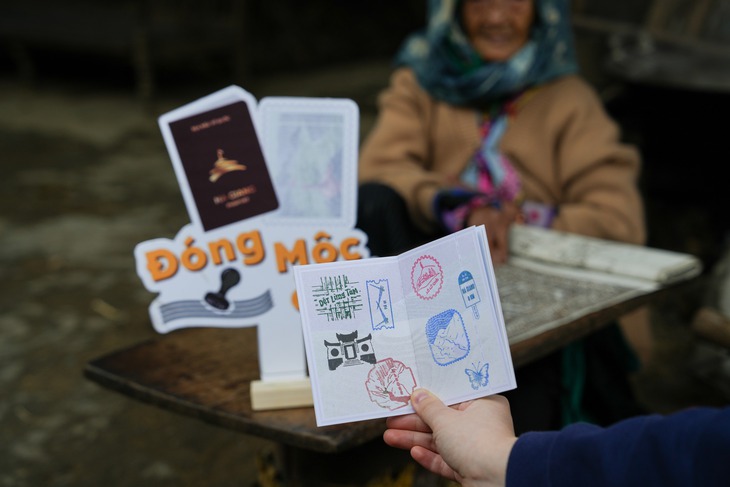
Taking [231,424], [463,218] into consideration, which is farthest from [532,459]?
[463,218]

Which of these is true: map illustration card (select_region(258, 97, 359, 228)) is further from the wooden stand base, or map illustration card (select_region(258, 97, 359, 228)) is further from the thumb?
the thumb

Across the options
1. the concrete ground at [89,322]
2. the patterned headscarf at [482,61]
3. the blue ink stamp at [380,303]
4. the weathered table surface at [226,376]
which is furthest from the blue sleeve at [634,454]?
the patterned headscarf at [482,61]

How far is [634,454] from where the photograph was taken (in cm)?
82

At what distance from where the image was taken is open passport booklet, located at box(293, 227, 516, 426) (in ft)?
3.49

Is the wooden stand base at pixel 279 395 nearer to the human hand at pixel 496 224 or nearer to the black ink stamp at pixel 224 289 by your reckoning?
the black ink stamp at pixel 224 289

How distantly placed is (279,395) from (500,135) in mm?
1231

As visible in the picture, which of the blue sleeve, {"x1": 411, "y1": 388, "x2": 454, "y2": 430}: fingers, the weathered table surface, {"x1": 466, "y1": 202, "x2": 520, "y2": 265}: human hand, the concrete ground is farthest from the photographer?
the concrete ground

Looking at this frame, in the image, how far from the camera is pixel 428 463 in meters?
1.07

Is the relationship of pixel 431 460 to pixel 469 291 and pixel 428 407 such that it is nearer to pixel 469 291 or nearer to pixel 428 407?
pixel 428 407

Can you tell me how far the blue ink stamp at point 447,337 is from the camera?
1065 mm

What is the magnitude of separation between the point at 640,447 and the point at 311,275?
47 centimetres

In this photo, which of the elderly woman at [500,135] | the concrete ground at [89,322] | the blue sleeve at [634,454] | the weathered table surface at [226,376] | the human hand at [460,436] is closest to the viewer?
the blue sleeve at [634,454]

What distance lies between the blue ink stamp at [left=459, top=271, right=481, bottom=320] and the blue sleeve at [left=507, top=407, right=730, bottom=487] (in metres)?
0.19

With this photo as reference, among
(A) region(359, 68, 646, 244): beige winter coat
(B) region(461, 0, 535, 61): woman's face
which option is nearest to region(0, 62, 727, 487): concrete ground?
(A) region(359, 68, 646, 244): beige winter coat
